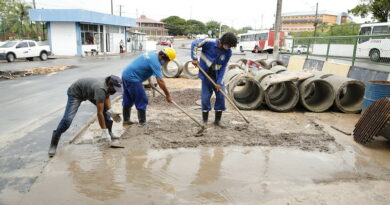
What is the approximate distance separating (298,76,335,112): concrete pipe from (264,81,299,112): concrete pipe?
0.20m

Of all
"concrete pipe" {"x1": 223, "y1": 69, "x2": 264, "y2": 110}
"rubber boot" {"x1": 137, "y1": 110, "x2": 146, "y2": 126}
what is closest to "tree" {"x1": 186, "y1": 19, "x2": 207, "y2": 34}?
"concrete pipe" {"x1": 223, "y1": 69, "x2": 264, "y2": 110}

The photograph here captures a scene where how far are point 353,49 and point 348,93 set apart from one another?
180 centimetres

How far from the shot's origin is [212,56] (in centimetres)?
544

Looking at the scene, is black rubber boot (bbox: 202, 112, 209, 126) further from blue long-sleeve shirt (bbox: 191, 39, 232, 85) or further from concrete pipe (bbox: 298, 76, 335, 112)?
concrete pipe (bbox: 298, 76, 335, 112)

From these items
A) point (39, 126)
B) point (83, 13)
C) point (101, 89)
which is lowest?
point (39, 126)

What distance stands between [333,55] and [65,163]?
9.49 m

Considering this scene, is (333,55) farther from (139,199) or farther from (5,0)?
(5,0)

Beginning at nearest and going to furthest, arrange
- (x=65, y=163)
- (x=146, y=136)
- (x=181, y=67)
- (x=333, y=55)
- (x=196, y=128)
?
(x=65, y=163), (x=146, y=136), (x=196, y=128), (x=333, y=55), (x=181, y=67)

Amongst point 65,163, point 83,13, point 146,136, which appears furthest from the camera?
point 83,13

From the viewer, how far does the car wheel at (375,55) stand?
8.06 meters

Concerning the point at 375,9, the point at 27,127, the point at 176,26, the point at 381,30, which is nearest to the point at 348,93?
the point at 27,127

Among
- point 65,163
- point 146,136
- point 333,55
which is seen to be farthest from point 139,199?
point 333,55

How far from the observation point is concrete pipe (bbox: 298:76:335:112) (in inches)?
268

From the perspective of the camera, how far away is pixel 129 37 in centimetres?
3872
